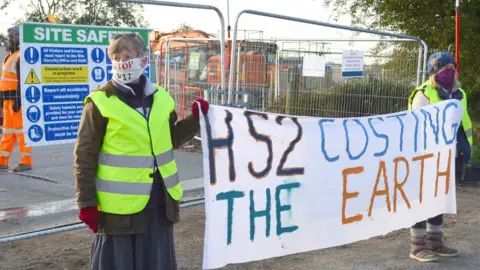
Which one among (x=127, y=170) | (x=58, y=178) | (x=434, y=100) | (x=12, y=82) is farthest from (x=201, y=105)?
(x=58, y=178)

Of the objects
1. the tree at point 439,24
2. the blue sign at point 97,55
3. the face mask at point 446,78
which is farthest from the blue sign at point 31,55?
the tree at point 439,24

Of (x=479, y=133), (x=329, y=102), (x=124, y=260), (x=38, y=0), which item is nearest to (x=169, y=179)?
(x=124, y=260)

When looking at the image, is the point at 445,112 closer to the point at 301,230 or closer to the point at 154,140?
the point at 301,230

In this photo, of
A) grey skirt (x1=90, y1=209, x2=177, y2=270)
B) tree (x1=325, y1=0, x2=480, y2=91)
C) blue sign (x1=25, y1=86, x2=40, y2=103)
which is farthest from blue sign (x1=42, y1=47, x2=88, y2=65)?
tree (x1=325, y1=0, x2=480, y2=91)

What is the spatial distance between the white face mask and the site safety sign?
6.02 feet

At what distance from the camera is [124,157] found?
366 cm

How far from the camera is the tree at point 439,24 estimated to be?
1326 centimetres

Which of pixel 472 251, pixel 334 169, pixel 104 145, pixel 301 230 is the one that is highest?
pixel 104 145

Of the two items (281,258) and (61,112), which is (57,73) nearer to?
(61,112)

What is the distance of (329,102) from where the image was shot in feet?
31.1

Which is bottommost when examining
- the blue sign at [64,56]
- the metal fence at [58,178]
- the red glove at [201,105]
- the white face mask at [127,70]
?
the metal fence at [58,178]

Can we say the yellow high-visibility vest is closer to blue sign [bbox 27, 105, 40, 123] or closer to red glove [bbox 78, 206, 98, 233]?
red glove [bbox 78, 206, 98, 233]

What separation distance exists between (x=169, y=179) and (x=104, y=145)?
1.44 ft

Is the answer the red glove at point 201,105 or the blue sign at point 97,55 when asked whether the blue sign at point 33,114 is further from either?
the red glove at point 201,105
